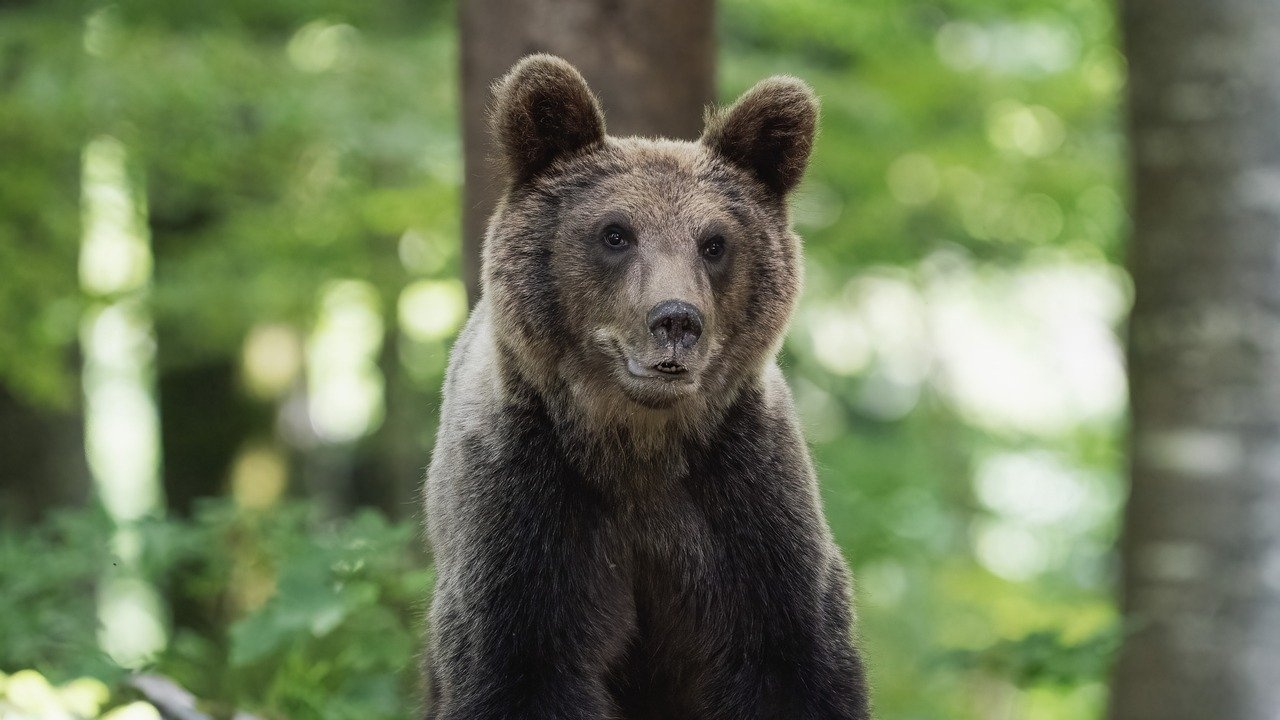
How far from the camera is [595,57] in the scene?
5258mm

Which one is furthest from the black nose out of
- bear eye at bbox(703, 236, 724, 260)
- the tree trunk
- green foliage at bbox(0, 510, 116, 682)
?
the tree trunk

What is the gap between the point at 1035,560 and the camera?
1877cm

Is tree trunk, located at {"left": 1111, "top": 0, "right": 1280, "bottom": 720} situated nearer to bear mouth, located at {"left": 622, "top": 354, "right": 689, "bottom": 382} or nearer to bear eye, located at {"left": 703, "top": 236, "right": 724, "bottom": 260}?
bear eye, located at {"left": 703, "top": 236, "right": 724, "bottom": 260}

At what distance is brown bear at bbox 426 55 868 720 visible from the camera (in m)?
3.44

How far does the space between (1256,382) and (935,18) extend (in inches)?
210

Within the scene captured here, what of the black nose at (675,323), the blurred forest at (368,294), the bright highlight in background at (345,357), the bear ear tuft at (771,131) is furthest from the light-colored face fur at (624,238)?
the bright highlight in background at (345,357)

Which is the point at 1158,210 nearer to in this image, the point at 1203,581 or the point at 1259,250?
the point at 1259,250

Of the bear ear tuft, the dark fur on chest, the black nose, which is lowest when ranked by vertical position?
the dark fur on chest

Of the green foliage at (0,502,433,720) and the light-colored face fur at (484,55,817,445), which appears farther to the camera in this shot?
the green foliage at (0,502,433,720)

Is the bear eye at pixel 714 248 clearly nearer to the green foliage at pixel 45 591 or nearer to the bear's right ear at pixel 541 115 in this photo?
the bear's right ear at pixel 541 115

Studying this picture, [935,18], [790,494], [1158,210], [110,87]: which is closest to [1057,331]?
[935,18]

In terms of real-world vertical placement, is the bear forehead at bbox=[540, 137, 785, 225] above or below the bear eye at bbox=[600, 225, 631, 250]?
above

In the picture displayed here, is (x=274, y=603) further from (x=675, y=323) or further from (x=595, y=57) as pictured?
(x=595, y=57)

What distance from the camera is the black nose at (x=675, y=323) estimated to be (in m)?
3.06
